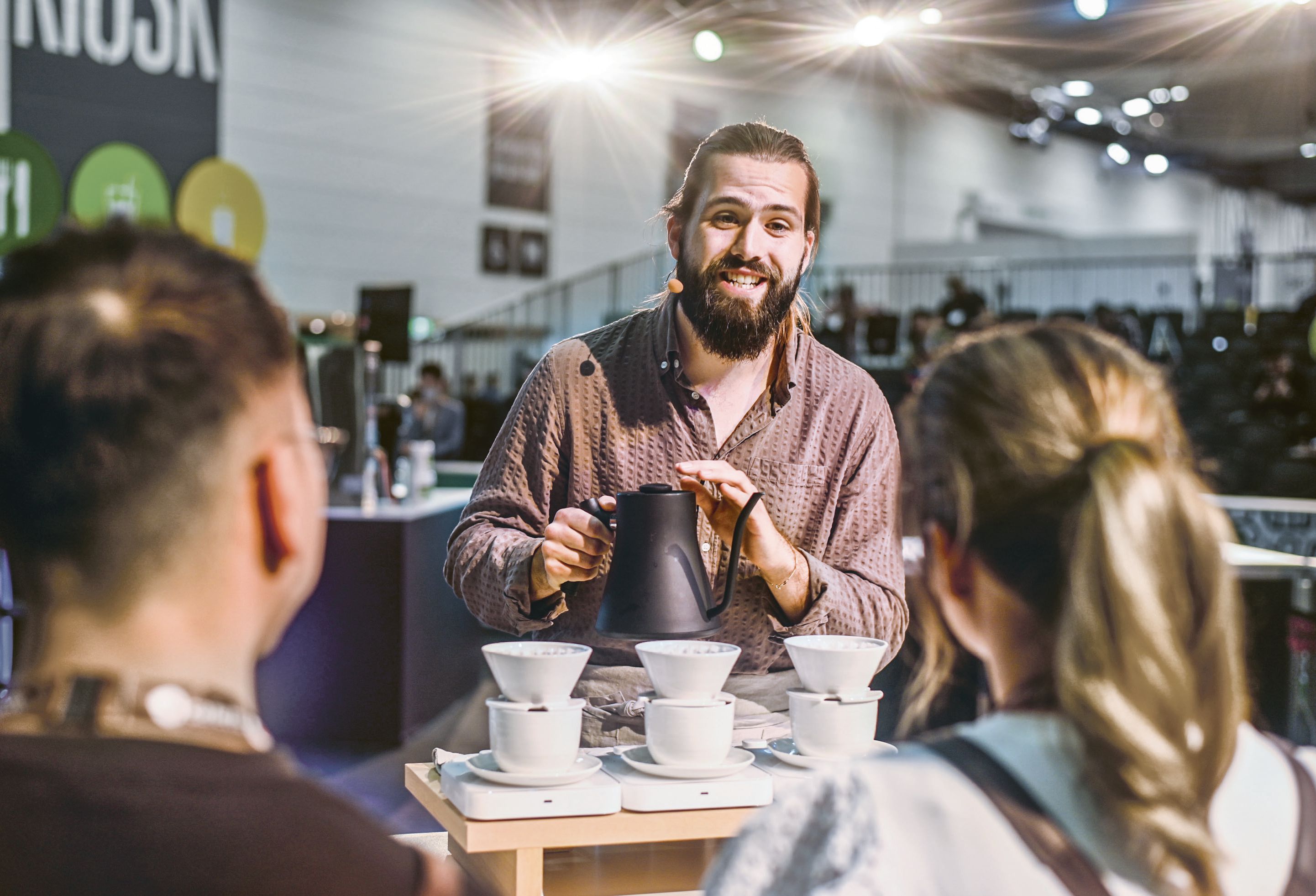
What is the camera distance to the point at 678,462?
1.64 m

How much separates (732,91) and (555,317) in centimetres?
386

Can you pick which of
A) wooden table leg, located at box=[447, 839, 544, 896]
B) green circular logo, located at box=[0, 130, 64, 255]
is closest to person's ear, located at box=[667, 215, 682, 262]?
wooden table leg, located at box=[447, 839, 544, 896]

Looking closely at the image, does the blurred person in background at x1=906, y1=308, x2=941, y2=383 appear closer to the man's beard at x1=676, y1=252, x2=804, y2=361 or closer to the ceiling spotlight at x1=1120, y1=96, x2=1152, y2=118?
the ceiling spotlight at x1=1120, y1=96, x2=1152, y2=118

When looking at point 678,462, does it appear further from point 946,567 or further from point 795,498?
point 946,567

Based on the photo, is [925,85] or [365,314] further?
[925,85]

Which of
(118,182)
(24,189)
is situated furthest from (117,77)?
(24,189)

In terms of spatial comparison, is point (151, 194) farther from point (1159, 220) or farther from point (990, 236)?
point (1159, 220)

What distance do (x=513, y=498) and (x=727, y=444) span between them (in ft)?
1.05

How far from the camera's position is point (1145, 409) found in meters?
0.74

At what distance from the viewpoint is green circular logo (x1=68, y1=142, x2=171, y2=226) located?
848 centimetres

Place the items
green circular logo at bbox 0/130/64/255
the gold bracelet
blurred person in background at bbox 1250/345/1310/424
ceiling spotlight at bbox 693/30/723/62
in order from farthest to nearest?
ceiling spotlight at bbox 693/30/723/62 < blurred person in background at bbox 1250/345/1310/424 < green circular logo at bbox 0/130/64/255 < the gold bracelet

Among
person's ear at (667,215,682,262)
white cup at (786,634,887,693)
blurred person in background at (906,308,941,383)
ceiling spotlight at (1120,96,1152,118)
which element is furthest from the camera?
ceiling spotlight at (1120,96,1152,118)

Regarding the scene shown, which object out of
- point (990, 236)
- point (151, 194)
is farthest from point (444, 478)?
point (990, 236)

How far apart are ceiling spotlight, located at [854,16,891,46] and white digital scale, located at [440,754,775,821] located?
8.32m
